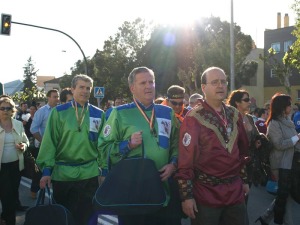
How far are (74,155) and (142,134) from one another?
50.7 inches

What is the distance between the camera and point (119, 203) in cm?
354

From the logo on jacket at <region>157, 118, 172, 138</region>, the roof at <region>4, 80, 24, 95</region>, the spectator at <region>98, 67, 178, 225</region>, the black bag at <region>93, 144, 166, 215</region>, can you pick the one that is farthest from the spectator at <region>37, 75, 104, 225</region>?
the roof at <region>4, 80, 24, 95</region>

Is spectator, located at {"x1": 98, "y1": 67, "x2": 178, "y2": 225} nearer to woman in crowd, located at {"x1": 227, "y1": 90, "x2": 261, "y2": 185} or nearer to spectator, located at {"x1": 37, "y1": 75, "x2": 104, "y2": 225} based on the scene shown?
spectator, located at {"x1": 37, "y1": 75, "x2": 104, "y2": 225}

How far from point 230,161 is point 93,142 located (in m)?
1.74

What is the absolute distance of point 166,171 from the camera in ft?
12.5

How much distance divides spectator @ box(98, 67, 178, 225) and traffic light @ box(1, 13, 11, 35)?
1678 cm

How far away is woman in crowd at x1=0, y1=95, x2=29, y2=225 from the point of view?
6113 millimetres

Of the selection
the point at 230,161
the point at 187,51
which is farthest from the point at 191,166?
the point at 187,51

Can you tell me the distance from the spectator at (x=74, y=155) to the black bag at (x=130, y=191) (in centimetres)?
131

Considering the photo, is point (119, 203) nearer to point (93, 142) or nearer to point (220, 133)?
point (220, 133)

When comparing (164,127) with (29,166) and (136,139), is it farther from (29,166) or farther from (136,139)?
(29,166)

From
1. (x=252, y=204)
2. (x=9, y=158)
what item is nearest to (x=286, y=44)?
(x=252, y=204)

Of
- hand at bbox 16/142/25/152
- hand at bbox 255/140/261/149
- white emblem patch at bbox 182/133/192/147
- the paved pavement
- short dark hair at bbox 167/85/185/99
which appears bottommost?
the paved pavement

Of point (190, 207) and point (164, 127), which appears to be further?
point (164, 127)
